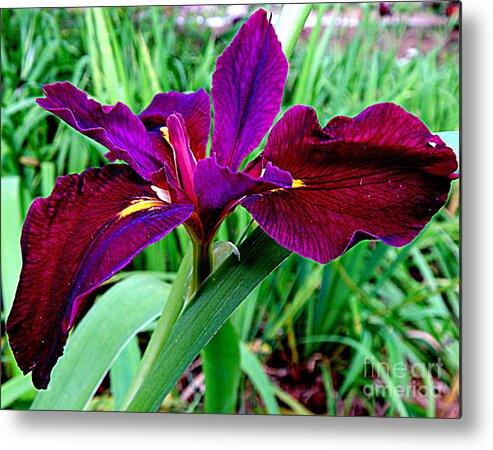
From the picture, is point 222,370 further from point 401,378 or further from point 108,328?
point 401,378

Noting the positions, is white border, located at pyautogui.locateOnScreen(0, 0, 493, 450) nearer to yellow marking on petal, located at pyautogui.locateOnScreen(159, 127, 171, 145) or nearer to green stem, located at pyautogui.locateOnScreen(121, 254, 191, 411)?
green stem, located at pyautogui.locateOnScreen(121, 254, 191, 411)

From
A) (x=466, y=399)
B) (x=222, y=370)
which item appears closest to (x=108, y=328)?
(x=222, y=370)

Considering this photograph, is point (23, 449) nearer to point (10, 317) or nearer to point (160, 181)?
point (10, 317)

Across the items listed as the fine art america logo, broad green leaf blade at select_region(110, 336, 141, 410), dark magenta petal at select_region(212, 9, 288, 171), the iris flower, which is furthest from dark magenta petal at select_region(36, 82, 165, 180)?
the fine art america logo

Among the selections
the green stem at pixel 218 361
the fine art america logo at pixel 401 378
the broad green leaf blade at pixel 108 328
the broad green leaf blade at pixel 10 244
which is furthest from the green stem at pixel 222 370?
the broad green leaf blade at pixel 10 244

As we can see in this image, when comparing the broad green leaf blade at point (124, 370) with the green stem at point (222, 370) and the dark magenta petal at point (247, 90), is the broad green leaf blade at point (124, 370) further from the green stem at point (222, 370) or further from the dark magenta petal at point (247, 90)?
the dark magenta petal at point (247, 90)

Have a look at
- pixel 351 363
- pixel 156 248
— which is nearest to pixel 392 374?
pixel 351 363
